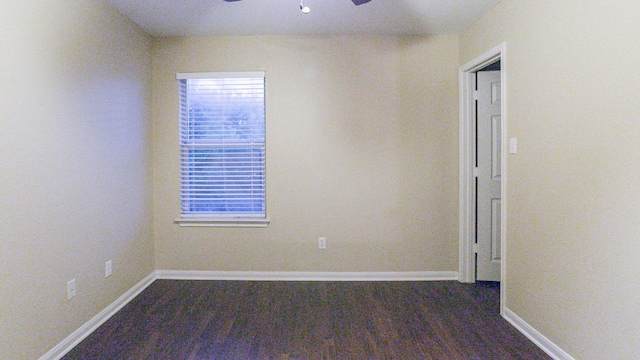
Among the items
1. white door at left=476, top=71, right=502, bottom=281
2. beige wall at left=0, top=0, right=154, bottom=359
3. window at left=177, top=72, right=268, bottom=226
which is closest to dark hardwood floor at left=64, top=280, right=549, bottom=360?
white door at left=476, top=71, right=502, bottom=281

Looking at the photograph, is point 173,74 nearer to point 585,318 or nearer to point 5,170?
point 5,170

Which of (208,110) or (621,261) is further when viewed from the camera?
(208,110)

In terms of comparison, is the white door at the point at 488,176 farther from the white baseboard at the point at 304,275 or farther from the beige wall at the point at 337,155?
the white baseboard at the point at 304,275

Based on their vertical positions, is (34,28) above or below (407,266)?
above

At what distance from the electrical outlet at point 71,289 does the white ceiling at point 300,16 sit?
214 centimetres

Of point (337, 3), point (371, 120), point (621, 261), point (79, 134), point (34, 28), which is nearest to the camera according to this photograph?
point (621, 261)

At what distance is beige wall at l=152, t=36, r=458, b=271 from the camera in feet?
10.6

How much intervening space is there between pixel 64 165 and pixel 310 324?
2.01 metres

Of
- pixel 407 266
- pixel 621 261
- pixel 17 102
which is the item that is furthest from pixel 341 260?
pixel 17 102

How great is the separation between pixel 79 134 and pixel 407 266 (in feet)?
9.97

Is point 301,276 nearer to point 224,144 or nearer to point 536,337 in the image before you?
point 224,144

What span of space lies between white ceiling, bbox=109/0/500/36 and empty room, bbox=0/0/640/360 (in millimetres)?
25

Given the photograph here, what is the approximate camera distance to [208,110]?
3.31m

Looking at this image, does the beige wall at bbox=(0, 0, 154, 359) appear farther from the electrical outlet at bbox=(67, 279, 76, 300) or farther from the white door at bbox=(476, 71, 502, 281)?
the white door at bbox=(476, 71, 502, 281)
